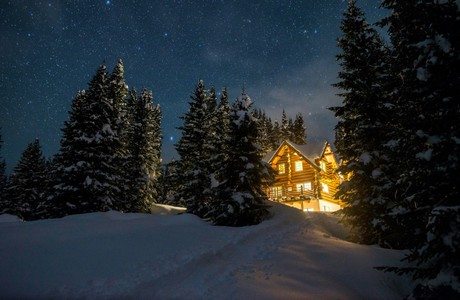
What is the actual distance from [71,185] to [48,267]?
1594cm

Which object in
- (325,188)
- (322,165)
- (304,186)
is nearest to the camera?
(304,186)

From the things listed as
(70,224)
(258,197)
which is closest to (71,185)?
(70,224)

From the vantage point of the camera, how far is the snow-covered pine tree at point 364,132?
13.2 metres

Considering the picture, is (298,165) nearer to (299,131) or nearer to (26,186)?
(299,131)

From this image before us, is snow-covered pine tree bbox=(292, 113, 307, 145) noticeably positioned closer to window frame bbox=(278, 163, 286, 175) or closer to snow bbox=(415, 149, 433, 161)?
window frame bbox=(278, 163, 286, 175)

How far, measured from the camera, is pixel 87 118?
23.0 m

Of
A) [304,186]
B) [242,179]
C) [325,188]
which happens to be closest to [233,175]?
[242,179]

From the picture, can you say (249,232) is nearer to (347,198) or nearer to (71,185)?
(347,198)

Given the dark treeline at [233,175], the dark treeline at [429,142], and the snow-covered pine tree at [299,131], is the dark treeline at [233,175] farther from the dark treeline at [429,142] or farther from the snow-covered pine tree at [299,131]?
the snow-covered pine tree at [299,131]

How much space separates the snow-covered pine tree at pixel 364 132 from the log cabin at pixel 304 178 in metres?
19.9

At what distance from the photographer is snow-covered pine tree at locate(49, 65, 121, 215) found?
20906 millimetres

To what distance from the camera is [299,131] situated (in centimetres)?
6806

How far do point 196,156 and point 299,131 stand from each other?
153 feet

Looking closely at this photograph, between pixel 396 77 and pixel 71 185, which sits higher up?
pixel 396 77
